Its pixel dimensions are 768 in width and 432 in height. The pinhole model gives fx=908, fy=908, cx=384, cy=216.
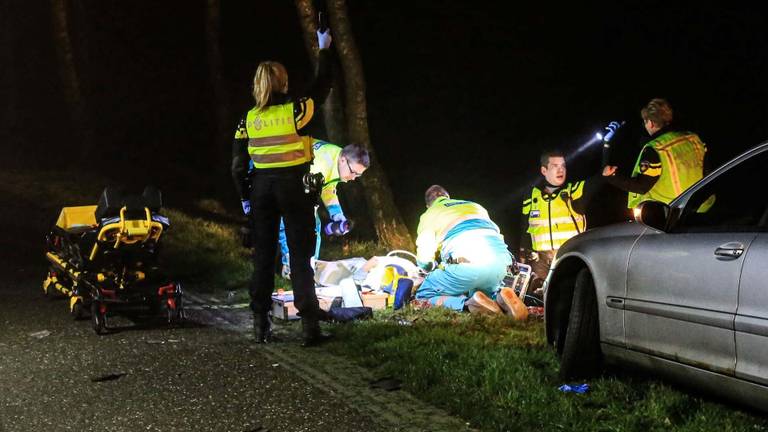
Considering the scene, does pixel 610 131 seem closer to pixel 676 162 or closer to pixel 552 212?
pixel 552 212

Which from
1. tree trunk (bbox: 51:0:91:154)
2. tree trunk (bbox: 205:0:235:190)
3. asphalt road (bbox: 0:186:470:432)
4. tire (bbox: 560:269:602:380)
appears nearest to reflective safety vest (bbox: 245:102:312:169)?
asphalt road (bbox: 0:186:470:432)

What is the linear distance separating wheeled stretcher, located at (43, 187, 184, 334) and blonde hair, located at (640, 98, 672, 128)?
416 cm

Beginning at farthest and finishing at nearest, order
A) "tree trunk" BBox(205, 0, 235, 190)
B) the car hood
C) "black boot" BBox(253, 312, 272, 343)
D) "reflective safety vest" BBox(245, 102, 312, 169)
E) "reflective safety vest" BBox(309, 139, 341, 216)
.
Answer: "tree trunk" BBox(205, 0, 235, 190) → "reflective safety vest" BBox(309, 139, 341, 216) → "black boot" BBox(253, 312, 272, 343) → "reflective safety vest" BBox(245, 102, 312, 169) → the car hood

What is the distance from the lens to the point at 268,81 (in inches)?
266

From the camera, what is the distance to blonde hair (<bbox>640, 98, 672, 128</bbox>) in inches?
295

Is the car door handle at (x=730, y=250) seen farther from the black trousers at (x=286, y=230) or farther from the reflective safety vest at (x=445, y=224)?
the reflective safety vest at (x=445, y=224)

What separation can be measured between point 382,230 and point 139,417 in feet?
23.6

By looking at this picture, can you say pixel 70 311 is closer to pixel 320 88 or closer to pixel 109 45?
pixel 320 88

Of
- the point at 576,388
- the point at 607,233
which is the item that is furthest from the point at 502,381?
the point at 607,233

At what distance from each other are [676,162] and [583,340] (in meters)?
2.48

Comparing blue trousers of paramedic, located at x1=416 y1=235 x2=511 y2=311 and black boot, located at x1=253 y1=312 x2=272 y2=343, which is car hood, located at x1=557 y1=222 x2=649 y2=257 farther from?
black boot, located at x1=253 y1=312 x2=272 y2=343

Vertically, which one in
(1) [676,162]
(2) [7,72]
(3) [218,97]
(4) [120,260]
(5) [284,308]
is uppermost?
(2) [7,72]

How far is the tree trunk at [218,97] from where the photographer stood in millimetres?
20828

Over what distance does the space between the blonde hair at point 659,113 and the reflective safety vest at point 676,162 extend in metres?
0.12
